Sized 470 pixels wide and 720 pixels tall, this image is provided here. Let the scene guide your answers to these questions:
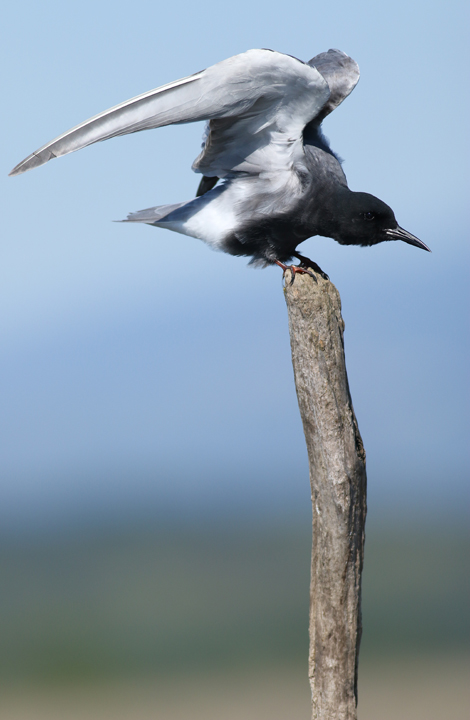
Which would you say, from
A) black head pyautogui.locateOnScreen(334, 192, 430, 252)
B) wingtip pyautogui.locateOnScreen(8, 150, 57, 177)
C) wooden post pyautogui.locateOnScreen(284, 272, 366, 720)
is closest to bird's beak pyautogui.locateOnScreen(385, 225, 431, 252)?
black head pyautogui.locateOnScreen(334, 192, 430, 252)

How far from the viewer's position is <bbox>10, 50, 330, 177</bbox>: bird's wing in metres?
3.73

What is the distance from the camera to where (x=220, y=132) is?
15.2ft

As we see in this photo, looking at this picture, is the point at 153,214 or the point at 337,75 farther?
the point at 337,75

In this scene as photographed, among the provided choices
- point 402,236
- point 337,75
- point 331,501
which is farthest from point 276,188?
point 331,501

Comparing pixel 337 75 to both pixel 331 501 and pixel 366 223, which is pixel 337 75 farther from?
pixel 331 501

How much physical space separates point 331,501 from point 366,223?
6.31 ft

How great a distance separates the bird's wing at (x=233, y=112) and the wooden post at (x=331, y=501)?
122cm

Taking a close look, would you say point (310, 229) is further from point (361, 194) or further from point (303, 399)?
point (303, 399)

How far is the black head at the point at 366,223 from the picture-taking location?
4.59m

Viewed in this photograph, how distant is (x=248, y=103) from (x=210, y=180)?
4.14 ft

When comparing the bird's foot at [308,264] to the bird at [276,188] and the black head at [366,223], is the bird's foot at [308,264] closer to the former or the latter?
the bird at [276,188]

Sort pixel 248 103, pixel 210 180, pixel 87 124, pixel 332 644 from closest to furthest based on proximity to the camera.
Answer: pixel 87 124, pixel 332 644, pixel 248 103, pixel 210 180

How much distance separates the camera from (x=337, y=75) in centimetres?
537

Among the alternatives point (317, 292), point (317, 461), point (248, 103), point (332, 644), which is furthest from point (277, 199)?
point (332, 644)
